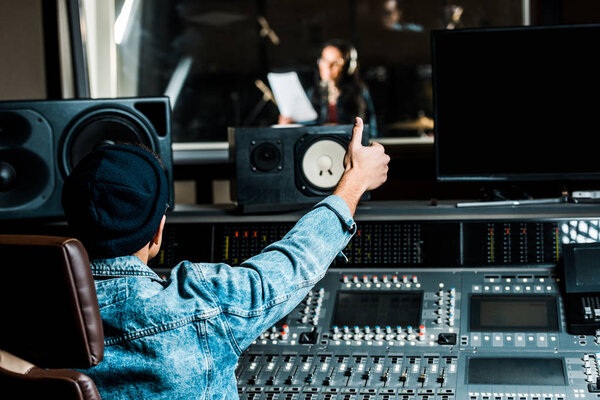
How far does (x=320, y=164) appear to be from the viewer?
90.9 inches

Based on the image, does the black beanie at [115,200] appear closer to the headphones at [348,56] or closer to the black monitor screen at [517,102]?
the black monitor screen at [517,102]

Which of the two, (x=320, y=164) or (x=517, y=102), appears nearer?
(x=517, y=102)

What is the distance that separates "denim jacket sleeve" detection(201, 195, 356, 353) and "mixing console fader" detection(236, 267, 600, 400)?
497 mm

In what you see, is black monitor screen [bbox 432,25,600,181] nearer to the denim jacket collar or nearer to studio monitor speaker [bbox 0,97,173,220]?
studio monitor speaker [bbox 0,97,173,220]

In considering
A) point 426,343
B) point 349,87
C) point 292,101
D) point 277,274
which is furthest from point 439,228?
point 349,87

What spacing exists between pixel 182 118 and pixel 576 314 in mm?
6266

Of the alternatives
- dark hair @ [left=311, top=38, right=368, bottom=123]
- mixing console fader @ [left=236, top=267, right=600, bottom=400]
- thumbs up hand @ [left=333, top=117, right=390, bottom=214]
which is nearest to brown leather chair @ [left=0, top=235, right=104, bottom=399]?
thumbs up hand @ [left=333, top=117, right=390, bottom=214]

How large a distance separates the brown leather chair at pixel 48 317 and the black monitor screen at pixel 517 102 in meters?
1.38

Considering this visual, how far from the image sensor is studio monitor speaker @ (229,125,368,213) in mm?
2273

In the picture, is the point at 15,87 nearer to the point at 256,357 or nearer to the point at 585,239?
the point at 256,357

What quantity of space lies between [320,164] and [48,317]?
1.34m

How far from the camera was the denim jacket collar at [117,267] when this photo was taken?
1.29m

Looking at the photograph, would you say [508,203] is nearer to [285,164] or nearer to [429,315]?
[429,315]

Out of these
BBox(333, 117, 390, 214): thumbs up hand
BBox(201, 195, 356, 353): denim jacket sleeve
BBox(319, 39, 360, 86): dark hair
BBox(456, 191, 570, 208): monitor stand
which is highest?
BBox(319, 39, 360, 86): dark hair
